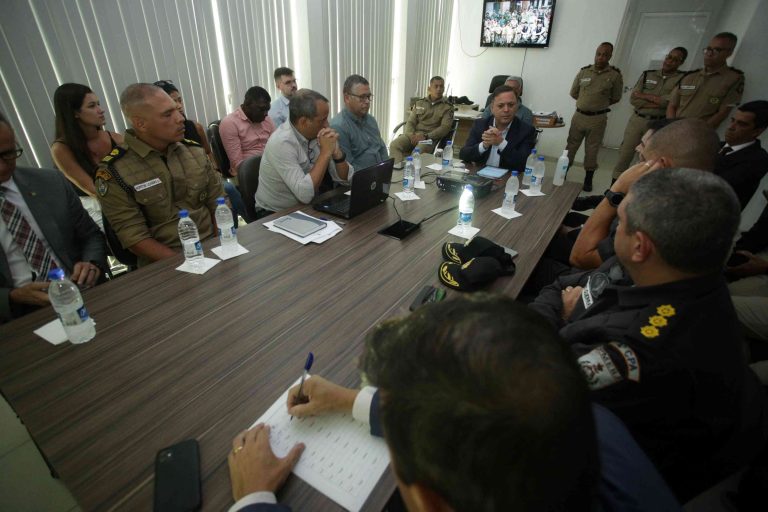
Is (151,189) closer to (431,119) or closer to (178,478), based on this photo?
(178,478)

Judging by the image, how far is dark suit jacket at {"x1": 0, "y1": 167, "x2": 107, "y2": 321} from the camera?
1527 mm

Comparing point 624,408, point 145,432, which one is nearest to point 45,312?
point 145,432

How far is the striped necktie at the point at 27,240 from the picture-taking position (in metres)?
1.49

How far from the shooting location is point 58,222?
5.39 ft

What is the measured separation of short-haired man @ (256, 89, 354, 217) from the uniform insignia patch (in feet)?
5.43

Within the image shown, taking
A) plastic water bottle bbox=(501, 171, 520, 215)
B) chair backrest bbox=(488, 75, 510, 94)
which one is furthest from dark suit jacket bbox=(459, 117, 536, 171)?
chair backrest bbox=(488, 75, 510, 94)

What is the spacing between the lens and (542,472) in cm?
35

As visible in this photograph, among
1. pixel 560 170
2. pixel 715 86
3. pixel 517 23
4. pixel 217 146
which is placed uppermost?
pixel 517 23

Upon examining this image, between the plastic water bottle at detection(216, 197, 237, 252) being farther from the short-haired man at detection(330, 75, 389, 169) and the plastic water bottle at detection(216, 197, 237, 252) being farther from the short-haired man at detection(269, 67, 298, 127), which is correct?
the short-haired man at detection(269, 67, 298, 127)

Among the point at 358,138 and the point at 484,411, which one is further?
the point at 358,138

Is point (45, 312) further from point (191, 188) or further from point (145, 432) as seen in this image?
point (191, 188)

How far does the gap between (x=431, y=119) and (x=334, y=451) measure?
187 inches

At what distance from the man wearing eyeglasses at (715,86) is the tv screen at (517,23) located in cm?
234

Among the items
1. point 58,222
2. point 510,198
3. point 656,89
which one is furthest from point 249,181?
point 656,89
